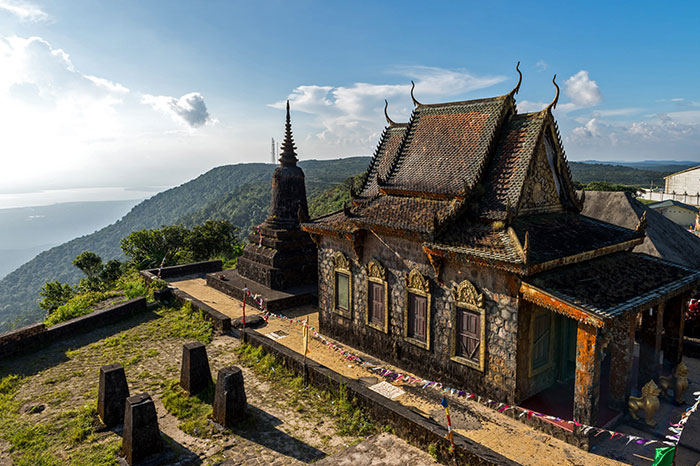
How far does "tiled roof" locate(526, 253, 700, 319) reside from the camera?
9727 mm

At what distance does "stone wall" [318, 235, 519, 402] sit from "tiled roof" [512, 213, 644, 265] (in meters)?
1.22

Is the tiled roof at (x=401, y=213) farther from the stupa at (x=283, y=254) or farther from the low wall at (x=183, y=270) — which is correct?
the low wall at (x=183, y=270)

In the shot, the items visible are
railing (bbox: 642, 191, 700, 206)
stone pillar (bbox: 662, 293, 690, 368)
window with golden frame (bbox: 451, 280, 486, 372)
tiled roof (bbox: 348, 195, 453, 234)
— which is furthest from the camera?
railing (bbox: 642, 191, 700, 206)

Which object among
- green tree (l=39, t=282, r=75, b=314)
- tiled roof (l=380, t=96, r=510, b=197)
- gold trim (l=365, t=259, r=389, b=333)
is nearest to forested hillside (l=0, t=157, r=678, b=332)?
green tree (l=39, t=282, r=75, b=314)

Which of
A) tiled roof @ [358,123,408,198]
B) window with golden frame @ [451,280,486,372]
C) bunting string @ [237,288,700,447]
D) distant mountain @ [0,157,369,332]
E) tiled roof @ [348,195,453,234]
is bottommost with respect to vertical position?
distant mountain @ [0,157,369,332]

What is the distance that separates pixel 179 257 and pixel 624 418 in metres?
28.6

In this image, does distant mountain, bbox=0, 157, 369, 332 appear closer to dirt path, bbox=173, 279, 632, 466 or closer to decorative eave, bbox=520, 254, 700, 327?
dirt path, bbox=173, 279, 632, 466

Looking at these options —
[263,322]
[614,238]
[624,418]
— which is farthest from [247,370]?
[614,238]

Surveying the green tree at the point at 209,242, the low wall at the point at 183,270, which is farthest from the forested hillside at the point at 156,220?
the low wall at the point at 183,270

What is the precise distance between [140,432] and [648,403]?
449 inches

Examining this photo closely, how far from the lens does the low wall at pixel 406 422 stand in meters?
8.54

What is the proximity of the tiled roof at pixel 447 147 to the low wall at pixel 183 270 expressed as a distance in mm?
16692

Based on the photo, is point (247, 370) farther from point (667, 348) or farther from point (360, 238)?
point (667, 348)

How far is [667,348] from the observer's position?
1242 centimetres
